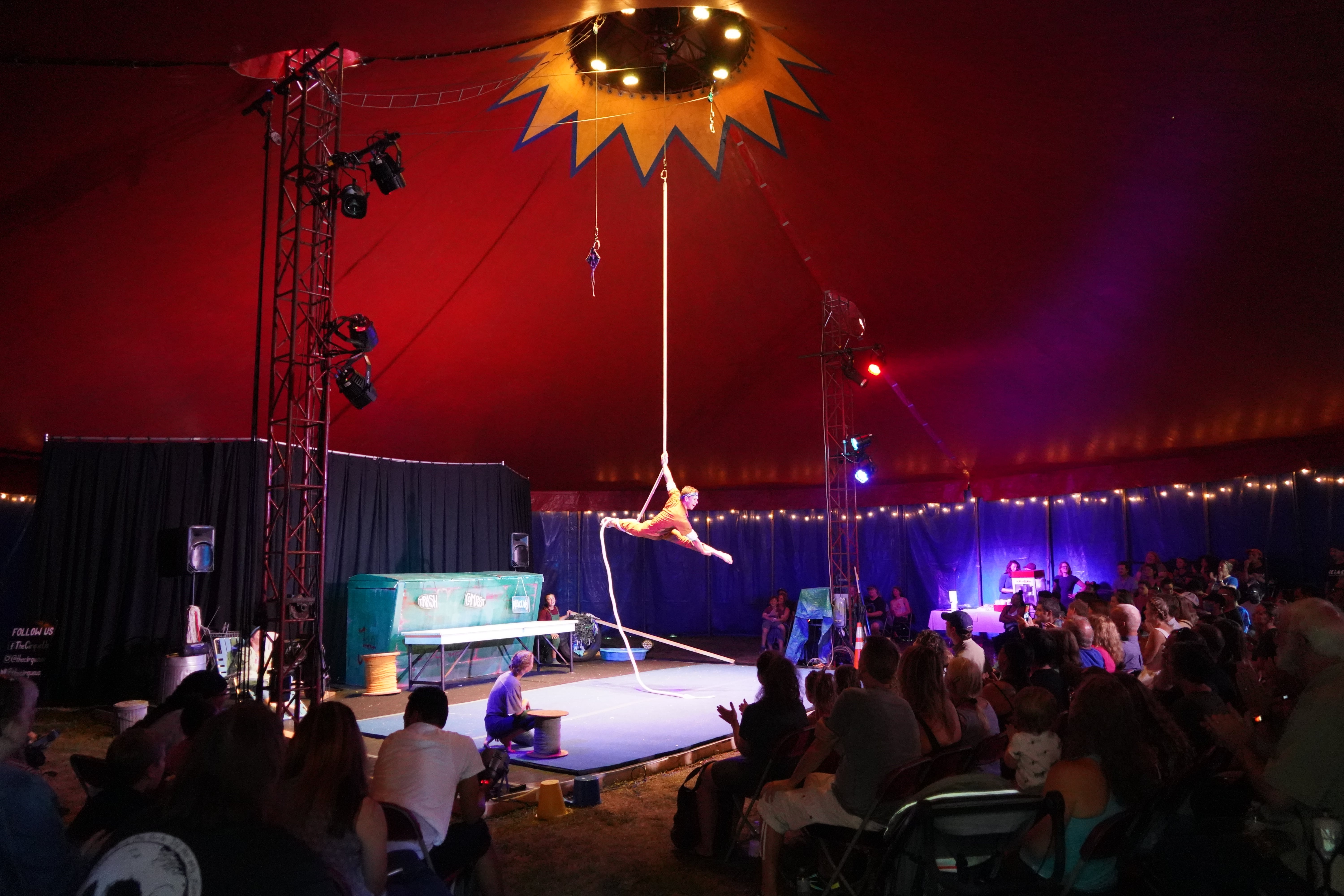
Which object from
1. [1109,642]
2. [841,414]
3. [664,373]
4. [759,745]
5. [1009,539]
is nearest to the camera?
[759,745]

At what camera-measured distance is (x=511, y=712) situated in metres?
6.21

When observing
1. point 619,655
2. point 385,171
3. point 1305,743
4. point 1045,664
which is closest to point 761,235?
point 385,171

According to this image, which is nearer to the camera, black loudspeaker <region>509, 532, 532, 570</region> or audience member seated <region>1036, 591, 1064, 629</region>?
audience member seated <region>1036, 591, 1064, 629</region>

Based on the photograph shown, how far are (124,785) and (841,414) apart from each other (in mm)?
10767

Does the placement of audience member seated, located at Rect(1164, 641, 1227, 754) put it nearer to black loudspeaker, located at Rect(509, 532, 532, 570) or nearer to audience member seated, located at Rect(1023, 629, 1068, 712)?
audience member seated, located at Rect(1023, 629, 1068, 712)

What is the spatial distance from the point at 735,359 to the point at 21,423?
847cm

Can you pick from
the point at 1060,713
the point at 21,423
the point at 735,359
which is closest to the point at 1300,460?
the point at 735,359

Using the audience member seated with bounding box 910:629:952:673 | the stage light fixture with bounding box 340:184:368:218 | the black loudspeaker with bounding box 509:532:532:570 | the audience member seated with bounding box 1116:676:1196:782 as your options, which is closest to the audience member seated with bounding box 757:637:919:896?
the audience member seated with bounding box 910:629:952:673

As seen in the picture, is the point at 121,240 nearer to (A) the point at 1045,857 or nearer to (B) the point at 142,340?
(B) the point at 142,340

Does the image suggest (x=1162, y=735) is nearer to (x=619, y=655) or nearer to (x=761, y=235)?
(x=761, y=235)

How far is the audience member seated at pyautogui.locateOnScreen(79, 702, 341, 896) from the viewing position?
1.42 meters

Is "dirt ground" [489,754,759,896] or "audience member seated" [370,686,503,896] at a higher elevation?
"audience member seated" [370,686,503,896]

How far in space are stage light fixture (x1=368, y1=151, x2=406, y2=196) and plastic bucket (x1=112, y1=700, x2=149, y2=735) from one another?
15.7 ft

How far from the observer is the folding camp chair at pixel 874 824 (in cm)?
307
